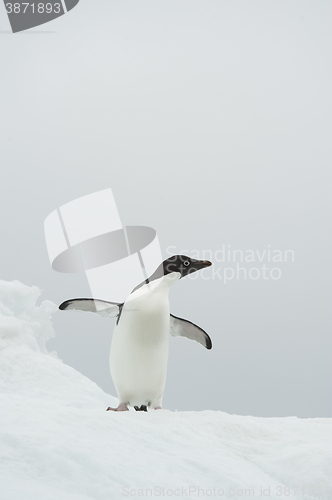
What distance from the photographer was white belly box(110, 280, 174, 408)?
207 cm

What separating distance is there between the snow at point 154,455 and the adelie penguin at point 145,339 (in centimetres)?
42

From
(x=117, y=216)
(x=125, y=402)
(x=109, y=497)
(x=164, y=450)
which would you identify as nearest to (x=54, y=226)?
(x=117, y=216)

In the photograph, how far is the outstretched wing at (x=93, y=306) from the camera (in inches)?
93.5

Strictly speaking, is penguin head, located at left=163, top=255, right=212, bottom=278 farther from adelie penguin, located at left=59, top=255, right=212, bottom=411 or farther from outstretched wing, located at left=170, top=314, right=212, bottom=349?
outstretched wing, located at left=170, top=314, right=212, bottom=349

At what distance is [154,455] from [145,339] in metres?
0.95

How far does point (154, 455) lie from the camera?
3.69 feet

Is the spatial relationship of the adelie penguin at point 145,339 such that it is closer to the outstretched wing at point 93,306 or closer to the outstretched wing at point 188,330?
the outstretched wing at point 93,306

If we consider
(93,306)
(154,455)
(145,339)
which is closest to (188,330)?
(145,339)

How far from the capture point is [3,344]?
2.49 metres

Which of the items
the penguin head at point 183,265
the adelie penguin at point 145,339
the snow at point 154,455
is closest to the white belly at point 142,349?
the adelie penguin at point 145,339

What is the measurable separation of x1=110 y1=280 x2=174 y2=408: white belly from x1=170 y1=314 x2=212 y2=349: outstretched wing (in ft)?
1.05

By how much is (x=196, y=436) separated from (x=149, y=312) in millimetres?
790

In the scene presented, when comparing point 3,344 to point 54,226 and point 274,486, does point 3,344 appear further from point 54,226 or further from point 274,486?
point 274,486

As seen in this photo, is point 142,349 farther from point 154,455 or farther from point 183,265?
point 154,455
